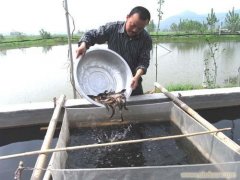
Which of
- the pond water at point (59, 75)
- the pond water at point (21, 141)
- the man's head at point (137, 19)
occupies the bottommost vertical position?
the pond water at point (59, 75)

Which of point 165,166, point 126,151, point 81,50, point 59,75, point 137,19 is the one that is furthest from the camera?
point 59,75

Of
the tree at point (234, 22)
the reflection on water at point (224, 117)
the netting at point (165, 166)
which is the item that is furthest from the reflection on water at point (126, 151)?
the tree at point (234, 22)

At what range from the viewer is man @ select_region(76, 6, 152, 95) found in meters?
4.04

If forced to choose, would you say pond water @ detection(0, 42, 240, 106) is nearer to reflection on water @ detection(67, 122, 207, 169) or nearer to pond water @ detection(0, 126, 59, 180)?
pond water @ detection(0, 126, 59, 180)

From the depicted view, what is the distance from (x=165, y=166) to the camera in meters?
2.22

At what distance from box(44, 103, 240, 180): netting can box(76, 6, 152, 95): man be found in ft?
1.62

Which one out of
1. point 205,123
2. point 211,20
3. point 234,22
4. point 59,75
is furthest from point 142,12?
point 234,22

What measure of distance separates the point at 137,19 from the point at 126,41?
0.51 m

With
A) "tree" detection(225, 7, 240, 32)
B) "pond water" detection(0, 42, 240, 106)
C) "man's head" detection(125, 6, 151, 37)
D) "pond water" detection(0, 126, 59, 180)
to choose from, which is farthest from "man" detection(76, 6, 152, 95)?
"tree" detection(225, 7, 240, 32)

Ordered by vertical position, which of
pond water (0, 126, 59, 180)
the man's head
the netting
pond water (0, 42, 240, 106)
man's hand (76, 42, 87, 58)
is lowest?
pond water (0, 42, 240, 106)

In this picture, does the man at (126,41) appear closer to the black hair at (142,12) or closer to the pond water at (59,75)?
the black hair at (142,12)

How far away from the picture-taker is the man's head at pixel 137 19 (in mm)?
3734

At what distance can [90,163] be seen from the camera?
3.37m

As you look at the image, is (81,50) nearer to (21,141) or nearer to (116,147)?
(116,147)
